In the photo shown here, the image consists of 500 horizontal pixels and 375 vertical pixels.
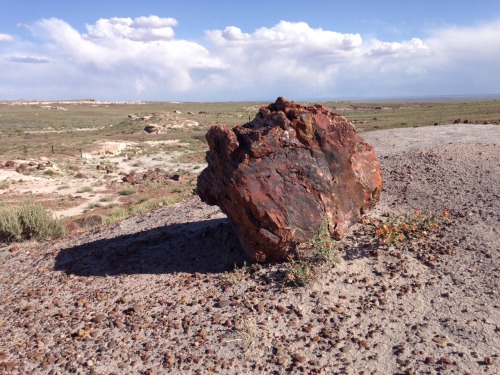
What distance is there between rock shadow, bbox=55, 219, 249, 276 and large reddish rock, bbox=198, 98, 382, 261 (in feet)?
2.08

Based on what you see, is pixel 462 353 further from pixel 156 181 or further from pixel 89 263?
pixel 156 181

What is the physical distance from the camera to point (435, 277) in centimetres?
609

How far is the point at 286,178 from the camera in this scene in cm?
667

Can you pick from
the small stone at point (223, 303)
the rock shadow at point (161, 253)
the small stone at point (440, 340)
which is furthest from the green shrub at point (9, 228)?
the small stone at point (440, 340)

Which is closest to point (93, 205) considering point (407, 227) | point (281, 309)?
point (407, 227)

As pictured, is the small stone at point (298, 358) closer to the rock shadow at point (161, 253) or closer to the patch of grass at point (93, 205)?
the rock shadow at point (161, 253)

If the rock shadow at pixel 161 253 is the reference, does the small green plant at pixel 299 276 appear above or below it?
above

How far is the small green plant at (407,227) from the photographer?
6863 millimetres

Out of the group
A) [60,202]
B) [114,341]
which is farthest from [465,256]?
[60,202]

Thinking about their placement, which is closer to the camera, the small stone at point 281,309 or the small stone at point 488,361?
the small stone at point 488,361

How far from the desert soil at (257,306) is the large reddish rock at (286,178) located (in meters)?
0.50

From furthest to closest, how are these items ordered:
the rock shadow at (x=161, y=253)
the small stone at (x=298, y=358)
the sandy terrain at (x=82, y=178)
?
1. the sandy terrain at (x=82, y=178)
2. the rock shadow at (x=161, y=253)
3. the small stone at (x=298, y=358)

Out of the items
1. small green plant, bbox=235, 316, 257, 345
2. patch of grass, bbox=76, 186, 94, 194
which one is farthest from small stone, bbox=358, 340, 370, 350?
patch of grass, bbox=76, 186, 94, 194

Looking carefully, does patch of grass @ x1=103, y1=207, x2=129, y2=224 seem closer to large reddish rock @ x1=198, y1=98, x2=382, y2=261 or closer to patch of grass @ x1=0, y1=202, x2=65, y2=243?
patch of grass @ x1=0, y1=202, x2=65, y2=243
